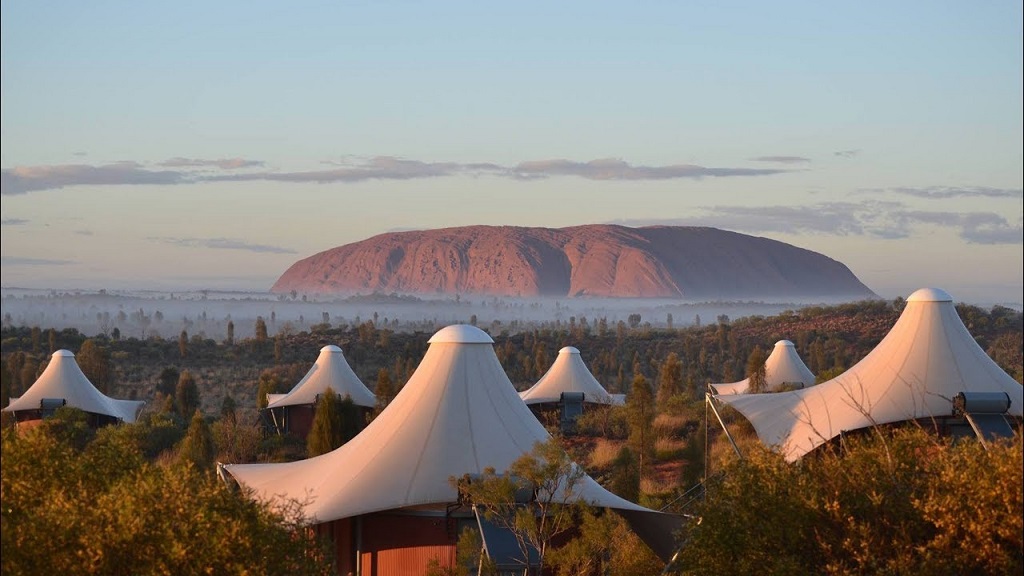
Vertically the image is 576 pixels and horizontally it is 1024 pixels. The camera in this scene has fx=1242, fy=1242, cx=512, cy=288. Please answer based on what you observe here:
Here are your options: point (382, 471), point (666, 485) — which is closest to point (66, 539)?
point (382, 471)

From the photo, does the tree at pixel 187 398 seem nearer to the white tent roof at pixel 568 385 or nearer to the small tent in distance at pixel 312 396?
the small tent in distance at pixel 312 396

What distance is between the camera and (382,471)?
14.7 m

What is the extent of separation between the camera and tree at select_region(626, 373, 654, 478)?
2366 centimetres

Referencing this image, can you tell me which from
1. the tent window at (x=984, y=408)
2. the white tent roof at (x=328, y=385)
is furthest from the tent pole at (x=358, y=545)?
the white tent roof at (x=328, y=385)

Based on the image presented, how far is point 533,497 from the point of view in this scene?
13.2 meters

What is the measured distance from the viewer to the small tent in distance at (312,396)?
31984 millimetres

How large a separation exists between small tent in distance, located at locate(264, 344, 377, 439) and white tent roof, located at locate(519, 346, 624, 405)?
14.4 feet

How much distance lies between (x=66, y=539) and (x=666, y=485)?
1606 cm

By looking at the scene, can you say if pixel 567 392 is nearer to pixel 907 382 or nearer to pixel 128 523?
pixel 907 382

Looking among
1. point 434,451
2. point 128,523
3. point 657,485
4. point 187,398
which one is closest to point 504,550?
point 434,451

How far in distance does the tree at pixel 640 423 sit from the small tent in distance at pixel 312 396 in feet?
30.1

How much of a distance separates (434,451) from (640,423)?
9.34 metres

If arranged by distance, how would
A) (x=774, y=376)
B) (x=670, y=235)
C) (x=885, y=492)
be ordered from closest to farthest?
(x=885, y=492) → (x=774, y=376) → (x=670, y=235)

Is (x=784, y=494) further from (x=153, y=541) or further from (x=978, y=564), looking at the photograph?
(x=153, y=541)
